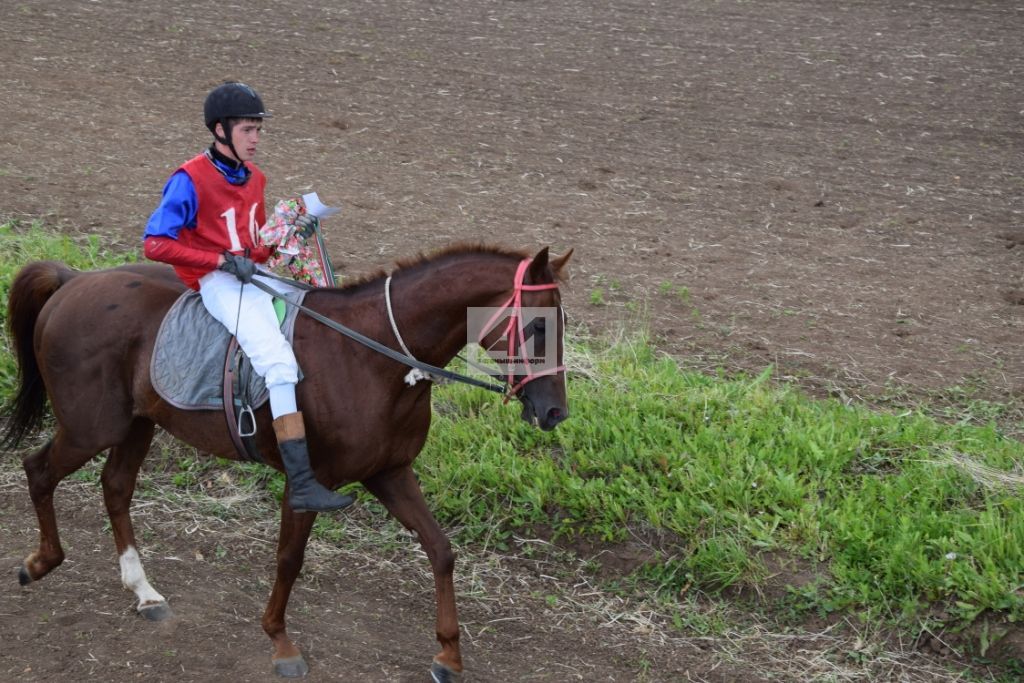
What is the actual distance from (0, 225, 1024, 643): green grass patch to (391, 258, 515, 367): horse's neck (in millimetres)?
1719

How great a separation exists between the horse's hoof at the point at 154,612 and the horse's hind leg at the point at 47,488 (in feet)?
1.73

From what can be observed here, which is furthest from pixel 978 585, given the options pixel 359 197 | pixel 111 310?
pixel 359 197

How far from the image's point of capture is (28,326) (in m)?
5.80

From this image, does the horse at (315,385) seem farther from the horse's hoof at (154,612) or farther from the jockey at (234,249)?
the jockey at (234,249)

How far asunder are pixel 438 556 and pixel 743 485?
6.30ft

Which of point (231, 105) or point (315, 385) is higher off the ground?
point (231, 105)

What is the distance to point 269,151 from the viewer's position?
1119 centimetres

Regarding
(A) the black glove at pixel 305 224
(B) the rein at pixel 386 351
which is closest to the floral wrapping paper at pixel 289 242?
(A) the black glove at pixel 305 224

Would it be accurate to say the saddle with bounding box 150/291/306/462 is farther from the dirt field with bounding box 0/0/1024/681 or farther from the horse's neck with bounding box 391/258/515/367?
the dirt field with bounding box 0/0/1024/681

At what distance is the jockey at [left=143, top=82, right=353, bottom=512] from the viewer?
4.65 m

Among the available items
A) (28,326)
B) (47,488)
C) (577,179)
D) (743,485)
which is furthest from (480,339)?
(577,179)

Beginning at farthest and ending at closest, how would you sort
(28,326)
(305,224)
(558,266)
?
1. (28,326)
2. (305,224)
3. (558,266)

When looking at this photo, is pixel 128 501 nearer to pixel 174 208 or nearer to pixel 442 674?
pixel 174 208

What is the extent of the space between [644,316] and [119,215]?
4.77 m
